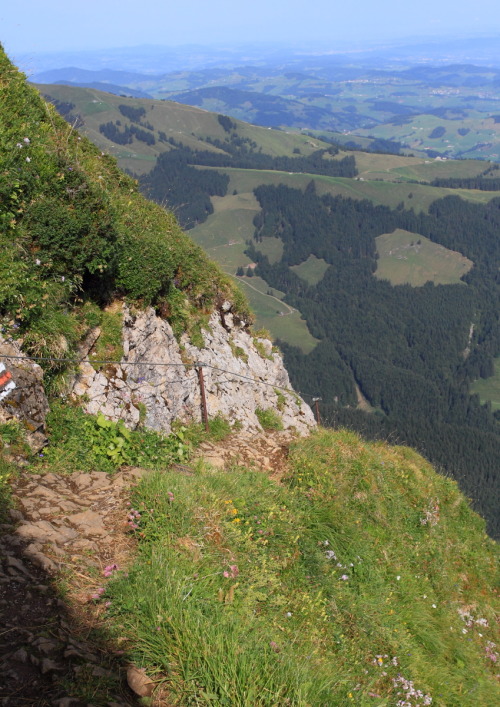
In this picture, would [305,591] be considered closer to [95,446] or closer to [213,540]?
[213,540]

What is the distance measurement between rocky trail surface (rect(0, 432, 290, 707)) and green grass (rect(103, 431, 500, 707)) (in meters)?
0.35

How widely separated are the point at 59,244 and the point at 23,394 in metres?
3.94

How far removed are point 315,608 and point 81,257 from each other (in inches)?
358

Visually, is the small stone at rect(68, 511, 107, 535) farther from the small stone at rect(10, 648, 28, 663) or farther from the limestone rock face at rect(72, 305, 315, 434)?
the limestone rock face at rect(72, 305, 315, 434)

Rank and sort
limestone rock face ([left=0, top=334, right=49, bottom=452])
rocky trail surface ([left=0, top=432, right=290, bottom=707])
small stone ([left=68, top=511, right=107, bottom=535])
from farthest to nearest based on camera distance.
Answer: limestone rock face ([left=0, top=334, right=49, bottom=452])
small stone ([left=68, top=511, right=107, bottom=535])
rocky trail surface ([left=0, top=432, right=290, bottom=707])

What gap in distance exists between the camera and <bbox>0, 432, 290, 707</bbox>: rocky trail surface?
502 cm

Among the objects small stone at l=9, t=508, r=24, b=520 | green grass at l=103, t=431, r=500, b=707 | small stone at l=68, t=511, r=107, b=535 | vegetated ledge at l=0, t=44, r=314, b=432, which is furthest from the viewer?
vegetated ledge at l=0, t=44, r=314, b=432

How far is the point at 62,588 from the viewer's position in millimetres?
6418

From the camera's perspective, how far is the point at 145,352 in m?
13.7

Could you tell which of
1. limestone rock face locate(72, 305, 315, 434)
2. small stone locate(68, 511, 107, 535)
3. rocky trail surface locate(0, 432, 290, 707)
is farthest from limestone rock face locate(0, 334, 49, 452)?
small stone locate(68, 511, 107, 535)

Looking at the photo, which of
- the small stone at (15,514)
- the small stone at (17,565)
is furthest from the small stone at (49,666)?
the small stone at (15,514)

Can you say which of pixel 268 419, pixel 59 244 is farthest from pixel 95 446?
pixel 268 419

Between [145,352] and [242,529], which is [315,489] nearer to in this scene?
[242,529]

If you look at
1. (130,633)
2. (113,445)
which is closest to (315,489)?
(113,445)
